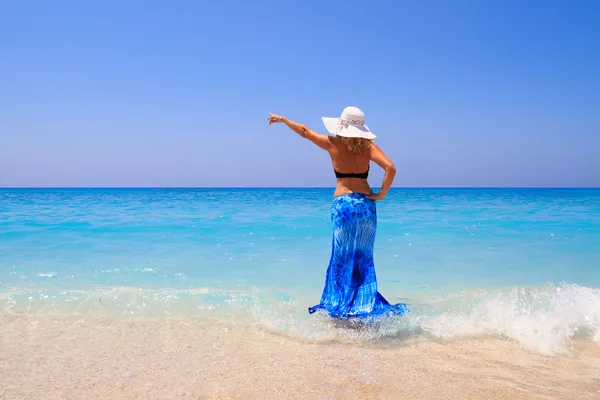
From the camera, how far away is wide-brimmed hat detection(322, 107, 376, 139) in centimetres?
379

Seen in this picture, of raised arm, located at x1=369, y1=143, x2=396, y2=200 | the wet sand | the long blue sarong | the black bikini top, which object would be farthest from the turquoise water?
the black bikini top

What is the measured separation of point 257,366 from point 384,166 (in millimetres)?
1935

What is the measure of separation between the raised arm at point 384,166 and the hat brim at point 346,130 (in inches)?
6.9

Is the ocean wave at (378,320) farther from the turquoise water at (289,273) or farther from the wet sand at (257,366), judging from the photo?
the wet sand at (257,366)

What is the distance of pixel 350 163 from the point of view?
13.1ft

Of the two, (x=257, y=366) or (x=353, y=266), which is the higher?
(x=353, y=266)

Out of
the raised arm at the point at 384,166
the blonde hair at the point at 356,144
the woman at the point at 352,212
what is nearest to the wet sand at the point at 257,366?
the woman at the point at 352,212

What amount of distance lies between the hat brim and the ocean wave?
62.1 inches

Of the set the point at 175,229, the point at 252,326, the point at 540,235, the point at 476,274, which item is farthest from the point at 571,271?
the point at 175,229

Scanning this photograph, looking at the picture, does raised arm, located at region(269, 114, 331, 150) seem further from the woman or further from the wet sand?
the wet sand

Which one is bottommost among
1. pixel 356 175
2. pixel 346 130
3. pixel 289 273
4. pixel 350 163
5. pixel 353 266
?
pixel 289 273

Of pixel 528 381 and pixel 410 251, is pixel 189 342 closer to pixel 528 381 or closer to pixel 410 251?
pixel 528 381

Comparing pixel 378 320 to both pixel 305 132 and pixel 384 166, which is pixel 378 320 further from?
pixel 305 132

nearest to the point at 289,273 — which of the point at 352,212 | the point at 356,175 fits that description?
the point at 352,212
